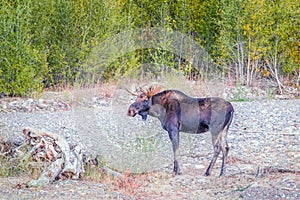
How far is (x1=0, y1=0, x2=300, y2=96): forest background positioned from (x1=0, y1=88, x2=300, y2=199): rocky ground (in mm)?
1642

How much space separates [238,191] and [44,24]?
44.7ft

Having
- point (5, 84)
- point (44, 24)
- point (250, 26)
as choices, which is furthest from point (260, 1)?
point (5, 84)

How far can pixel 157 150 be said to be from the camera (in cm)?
1176

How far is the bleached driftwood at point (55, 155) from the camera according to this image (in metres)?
9.16

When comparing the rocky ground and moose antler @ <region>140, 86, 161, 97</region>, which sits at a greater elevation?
moose antler @ <region>140, 86, 161, 97</region>

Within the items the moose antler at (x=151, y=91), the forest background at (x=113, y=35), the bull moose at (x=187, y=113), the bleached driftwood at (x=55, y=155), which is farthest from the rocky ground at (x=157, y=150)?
the forest background at (x=113, y=35)

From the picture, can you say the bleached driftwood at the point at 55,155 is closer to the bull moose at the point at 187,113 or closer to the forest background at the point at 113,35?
the bull moose at the point at 187,113

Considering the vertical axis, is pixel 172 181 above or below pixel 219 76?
below

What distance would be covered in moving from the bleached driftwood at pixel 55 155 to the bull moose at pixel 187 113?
1.30 metres

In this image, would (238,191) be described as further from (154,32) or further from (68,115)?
(154,32)

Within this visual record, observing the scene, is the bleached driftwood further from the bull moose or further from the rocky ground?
the bull moose

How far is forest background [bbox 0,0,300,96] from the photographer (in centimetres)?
1880

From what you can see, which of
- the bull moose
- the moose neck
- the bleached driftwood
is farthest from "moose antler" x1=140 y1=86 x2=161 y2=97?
the bleached driftwood

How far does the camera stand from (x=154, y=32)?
23.0 metres
